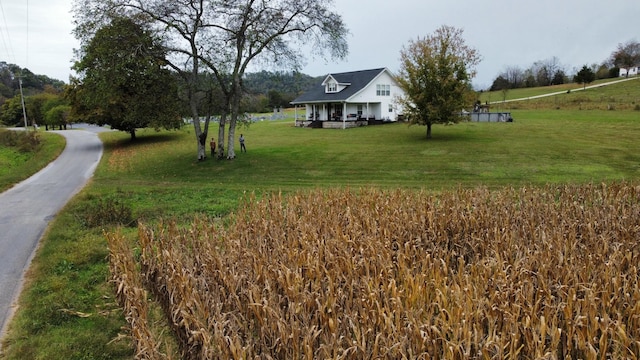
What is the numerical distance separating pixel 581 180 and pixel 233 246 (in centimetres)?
1509

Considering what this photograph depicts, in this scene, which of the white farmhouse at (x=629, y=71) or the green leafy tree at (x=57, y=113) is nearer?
the green leafy tree at (x=57, y=113)

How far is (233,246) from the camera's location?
7.55 meters

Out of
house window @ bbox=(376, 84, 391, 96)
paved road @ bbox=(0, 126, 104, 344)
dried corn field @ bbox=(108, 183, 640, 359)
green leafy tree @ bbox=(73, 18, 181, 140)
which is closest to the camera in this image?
dried corn field @ bbox=(108, 183, 640, 359)

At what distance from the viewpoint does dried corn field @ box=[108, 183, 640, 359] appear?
4520 mm

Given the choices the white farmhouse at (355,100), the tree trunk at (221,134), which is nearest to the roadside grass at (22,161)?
the tree trunk at (221,134)

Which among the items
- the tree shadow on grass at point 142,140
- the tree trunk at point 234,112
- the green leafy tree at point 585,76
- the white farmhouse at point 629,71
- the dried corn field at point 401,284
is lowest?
the dried corn field at point 401,284

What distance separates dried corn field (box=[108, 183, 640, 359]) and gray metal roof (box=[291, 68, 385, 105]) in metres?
37.5

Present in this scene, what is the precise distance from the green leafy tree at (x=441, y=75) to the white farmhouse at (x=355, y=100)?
15.4 meters

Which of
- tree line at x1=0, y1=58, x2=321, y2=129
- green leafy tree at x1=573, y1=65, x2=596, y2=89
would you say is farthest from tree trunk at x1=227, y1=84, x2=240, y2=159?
green leafy tree at x1=573, y1=65, x2=596, y2=89

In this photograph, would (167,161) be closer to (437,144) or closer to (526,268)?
(437,144)

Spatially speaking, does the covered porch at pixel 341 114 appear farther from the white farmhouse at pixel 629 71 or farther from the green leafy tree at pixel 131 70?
the white farmhouse at pixel 629 71

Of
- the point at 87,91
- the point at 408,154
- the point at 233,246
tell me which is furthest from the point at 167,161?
the point at 233,246

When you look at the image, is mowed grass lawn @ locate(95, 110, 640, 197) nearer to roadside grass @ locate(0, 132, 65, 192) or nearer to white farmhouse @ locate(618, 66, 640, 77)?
roadside grass @ locate(0, 132, 65, 192)

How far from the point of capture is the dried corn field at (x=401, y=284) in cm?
452
